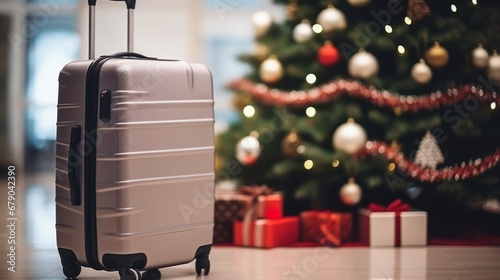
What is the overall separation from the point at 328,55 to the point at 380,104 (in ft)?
1.03

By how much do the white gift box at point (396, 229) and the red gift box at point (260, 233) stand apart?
1.19 ft

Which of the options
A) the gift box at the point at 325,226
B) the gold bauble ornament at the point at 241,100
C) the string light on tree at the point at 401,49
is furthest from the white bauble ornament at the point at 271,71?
the gift box at the point at 325,226

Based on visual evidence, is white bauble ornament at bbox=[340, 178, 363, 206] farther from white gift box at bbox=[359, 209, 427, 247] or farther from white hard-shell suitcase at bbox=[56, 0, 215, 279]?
white hard-shell suitcase at bbox=[56, 0, 215, 279]

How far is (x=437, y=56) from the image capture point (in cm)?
335

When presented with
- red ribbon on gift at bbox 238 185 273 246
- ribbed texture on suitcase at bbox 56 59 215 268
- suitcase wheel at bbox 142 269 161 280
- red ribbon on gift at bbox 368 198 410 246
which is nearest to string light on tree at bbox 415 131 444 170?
red ribbon on gift at bbox 368 198 410 246

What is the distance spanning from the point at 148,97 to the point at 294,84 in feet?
4.98

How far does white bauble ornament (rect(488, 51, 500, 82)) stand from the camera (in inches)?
131

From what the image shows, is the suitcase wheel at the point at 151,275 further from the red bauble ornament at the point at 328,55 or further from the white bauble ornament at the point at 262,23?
the white bauble ornament at the point at 262,23

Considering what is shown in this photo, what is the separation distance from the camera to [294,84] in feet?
12.1

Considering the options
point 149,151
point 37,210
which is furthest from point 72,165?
point 37,210

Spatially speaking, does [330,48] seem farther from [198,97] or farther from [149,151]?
[149,151]

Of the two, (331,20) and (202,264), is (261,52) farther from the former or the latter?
(202,264)

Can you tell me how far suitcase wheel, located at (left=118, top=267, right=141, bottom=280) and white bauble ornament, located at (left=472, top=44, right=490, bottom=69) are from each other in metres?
1.85

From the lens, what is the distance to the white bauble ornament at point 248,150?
3.48 meters
